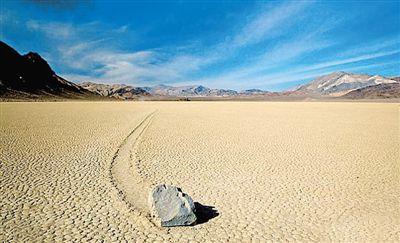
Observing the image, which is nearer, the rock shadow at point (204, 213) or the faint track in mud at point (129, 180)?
the rock shadow at point (204, 213)

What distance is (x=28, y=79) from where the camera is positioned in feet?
299

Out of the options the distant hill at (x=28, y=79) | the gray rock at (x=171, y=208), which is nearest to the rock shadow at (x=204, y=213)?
the gray rock at (x=171, y=208)

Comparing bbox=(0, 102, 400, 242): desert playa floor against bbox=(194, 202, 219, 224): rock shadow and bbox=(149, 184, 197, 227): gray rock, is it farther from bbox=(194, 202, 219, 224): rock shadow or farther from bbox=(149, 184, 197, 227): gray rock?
bbox=(149, 184, 197, 227): gray rock

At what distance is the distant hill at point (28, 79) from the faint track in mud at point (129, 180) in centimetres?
7102

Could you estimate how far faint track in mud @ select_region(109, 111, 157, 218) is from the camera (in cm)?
599

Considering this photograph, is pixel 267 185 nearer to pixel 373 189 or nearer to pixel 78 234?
pixel 373 189

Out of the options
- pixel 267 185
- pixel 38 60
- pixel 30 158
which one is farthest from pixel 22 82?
pixel 267 185

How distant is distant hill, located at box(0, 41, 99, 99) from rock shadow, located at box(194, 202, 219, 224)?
76.1 metres

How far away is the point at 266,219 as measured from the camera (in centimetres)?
542

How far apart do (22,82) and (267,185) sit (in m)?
96.3

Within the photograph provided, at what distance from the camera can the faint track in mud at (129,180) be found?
19.6 ft

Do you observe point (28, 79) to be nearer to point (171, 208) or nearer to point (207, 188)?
point (207, 188)

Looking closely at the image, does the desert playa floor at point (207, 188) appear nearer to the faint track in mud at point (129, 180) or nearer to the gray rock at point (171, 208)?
the faint track in mud at point (129, 180)

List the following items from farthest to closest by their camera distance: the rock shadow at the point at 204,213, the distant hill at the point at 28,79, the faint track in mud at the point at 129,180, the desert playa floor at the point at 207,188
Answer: the distant hill at the point at 28,79 < the faint track in mud at the point at 129,180 < the rock shadow at the point at 204,213 < the desert playa floor at the point at 207,188
